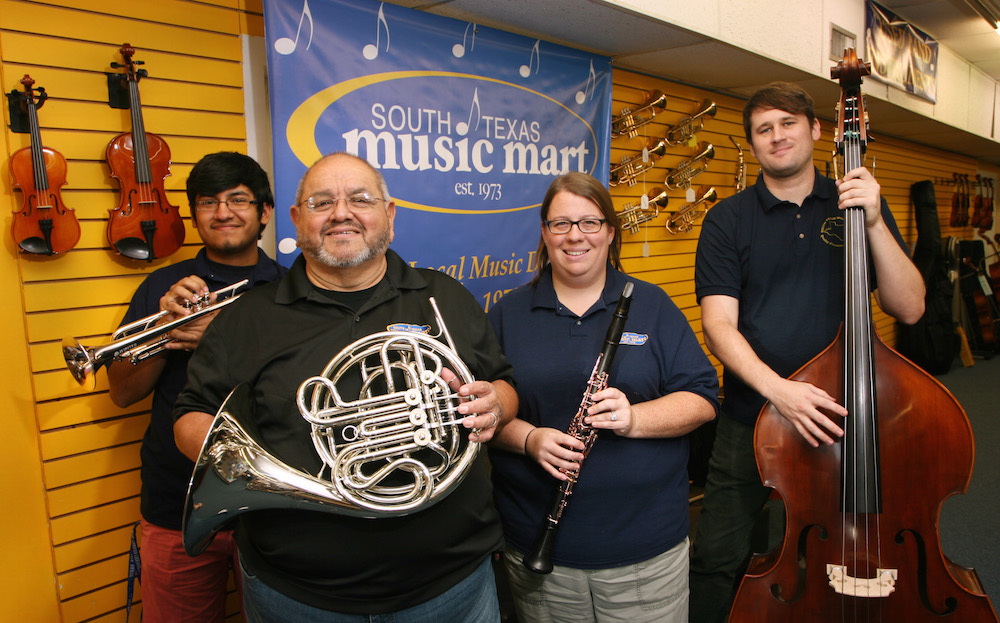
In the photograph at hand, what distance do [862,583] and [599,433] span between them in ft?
3.08

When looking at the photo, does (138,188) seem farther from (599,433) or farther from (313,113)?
(599,433)

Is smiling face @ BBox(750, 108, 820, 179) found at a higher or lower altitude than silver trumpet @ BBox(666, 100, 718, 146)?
lower

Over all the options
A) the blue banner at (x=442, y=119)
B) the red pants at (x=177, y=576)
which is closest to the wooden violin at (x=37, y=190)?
the blue banner at (x=442, y=119)

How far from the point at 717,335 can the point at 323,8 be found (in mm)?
2053

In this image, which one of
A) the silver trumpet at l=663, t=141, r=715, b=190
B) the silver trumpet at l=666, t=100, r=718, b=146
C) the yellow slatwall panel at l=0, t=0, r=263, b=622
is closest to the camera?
the yellow slatwall panel at l=0, t=0, r=263, b=622

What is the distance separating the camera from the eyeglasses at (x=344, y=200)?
5.71ft

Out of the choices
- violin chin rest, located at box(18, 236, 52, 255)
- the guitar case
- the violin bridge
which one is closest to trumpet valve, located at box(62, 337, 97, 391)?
violin chin rest, located at box(18, 236, 52, 255)

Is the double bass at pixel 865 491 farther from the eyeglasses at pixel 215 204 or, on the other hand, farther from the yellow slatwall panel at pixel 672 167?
the yellow slatwall panel at pixel 672 167

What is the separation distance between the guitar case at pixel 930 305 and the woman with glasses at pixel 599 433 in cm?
707

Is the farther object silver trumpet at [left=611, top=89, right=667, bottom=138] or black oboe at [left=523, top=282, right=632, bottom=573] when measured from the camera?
silver trumpet at [left=611, top=89, right=667, bottom=138]

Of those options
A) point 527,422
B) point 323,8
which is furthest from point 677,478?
point 323,8

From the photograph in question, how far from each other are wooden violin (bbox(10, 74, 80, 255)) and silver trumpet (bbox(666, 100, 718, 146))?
12.5 feet

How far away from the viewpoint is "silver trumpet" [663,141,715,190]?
4.73 metres

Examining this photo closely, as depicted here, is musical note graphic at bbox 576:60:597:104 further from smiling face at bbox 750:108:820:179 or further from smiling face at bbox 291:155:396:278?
smiling face at bbox 291:155:396:278
